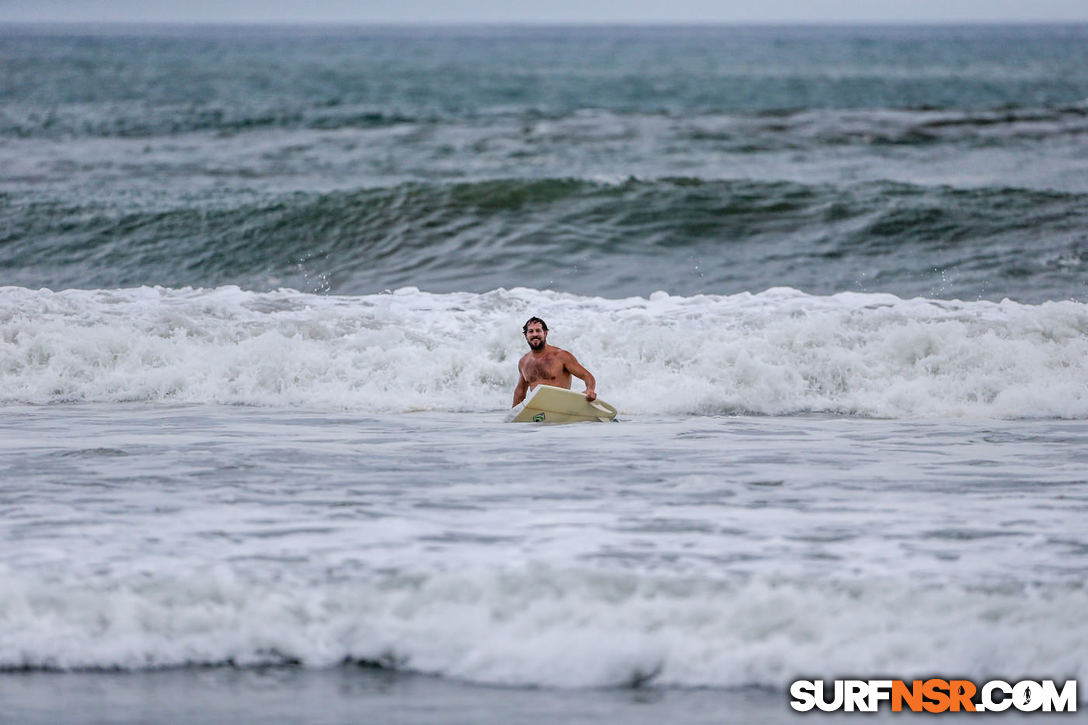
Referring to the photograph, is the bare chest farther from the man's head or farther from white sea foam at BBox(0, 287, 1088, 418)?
white sea foam at BBox(0, 287, 1088, 418)

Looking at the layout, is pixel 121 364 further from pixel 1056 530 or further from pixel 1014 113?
pixel 1014 113

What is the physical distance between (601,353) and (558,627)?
6.58 meters

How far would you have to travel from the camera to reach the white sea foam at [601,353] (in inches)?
403

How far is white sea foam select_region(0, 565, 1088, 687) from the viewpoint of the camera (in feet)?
15.4

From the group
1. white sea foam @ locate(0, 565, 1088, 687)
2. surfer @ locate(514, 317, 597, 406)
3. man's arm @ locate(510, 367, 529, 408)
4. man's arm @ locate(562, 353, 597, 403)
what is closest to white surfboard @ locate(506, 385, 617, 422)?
man's arm @ locate(562, 353, 597, 403)

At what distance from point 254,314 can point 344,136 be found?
1430 centimetres

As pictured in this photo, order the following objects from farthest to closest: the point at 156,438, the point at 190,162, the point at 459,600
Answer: the point at 190,162 < the point at 156,438 < the point at 459,600

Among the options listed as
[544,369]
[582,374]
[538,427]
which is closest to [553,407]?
[538,427]

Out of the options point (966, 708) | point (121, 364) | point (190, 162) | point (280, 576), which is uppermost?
point (190, 162)

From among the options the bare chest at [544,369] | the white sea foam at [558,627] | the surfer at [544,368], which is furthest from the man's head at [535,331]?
the white sea foam at [558,627]

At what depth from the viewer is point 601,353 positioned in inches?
448

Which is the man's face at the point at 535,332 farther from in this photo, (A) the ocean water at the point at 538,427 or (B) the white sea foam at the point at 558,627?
(B) the white sea foam at the point at 558,627

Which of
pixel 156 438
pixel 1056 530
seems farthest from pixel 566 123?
pixel 1056 530

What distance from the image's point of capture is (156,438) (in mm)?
8508
